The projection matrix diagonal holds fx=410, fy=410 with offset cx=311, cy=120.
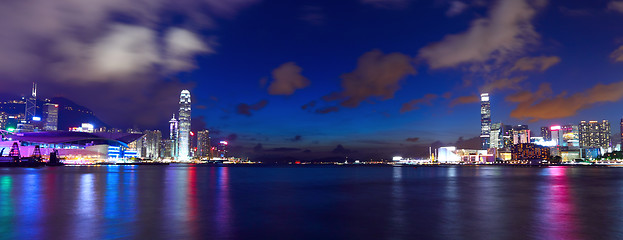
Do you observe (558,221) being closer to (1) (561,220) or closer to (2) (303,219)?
(1) (561,220)

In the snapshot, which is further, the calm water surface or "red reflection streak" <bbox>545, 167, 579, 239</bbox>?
Result: "red reflection streak" <bbox>545, 167, 579, 239</bbox>

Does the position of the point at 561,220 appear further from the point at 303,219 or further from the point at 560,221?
the point at 303,219

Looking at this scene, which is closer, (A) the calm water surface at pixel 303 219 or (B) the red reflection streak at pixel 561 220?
(A) the calm water surface at pixel 303 219

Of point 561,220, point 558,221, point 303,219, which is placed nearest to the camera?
point 558,221

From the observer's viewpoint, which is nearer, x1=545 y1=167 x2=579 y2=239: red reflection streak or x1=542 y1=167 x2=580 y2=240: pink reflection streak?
x1=542 y1=167 x2=580 y2=240: pink reflection streak

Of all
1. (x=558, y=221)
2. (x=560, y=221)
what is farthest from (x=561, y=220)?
(x=558, y=221)

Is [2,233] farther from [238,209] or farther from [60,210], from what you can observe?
[238,209]

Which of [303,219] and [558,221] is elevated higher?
[303,219]

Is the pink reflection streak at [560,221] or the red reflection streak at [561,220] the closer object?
the pink reflection streak at [560,221]

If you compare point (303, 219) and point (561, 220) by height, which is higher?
point (303, 219)

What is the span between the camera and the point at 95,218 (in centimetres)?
2638

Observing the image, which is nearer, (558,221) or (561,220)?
(558,221)

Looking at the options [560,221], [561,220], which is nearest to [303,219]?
[560,221]

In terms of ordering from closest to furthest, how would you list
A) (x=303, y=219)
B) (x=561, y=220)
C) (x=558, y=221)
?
1. (x=558, y=221)
2. (x=561, y=220)
3. (x=303, y=219)
